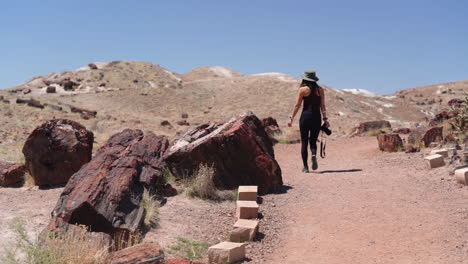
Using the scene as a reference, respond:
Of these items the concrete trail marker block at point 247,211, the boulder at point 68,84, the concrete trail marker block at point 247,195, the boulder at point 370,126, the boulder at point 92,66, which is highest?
the boulder at point 92,66

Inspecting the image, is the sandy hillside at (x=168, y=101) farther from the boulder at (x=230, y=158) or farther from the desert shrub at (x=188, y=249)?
the desert shrub at (x=188, y=249)

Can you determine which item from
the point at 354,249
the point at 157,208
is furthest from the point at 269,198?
the point at 354,249

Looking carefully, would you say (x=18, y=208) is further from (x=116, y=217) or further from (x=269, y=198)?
(x=269, y=198)

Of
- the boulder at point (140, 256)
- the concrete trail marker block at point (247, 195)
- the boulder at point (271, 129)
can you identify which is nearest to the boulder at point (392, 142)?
the boulder at point (271, 129)

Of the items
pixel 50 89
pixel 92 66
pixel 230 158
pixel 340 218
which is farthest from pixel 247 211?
pixel 92 66

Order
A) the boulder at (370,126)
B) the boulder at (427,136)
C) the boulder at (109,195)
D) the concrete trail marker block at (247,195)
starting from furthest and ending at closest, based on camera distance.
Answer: the boulder at (370,126) → the boulder at (427,136) → the concrete trail marker block at (247,195) → the boulder at (109,195)

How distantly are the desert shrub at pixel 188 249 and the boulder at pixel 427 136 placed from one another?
951 cm

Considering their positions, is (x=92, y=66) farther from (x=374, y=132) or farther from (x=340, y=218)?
(x=340, y=218)

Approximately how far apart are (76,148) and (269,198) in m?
4.36

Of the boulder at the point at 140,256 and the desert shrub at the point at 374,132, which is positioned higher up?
the desert shrub at the point at 374,132

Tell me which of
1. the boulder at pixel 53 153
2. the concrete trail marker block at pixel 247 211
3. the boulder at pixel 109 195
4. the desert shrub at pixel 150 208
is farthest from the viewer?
the boulder at pixel 53 153

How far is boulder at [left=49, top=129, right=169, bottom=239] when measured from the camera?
576 centimetres

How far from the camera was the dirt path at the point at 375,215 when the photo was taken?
5642 millimetres

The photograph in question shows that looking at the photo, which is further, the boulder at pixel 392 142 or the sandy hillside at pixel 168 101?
the sandy hillside at pixel 168 101
